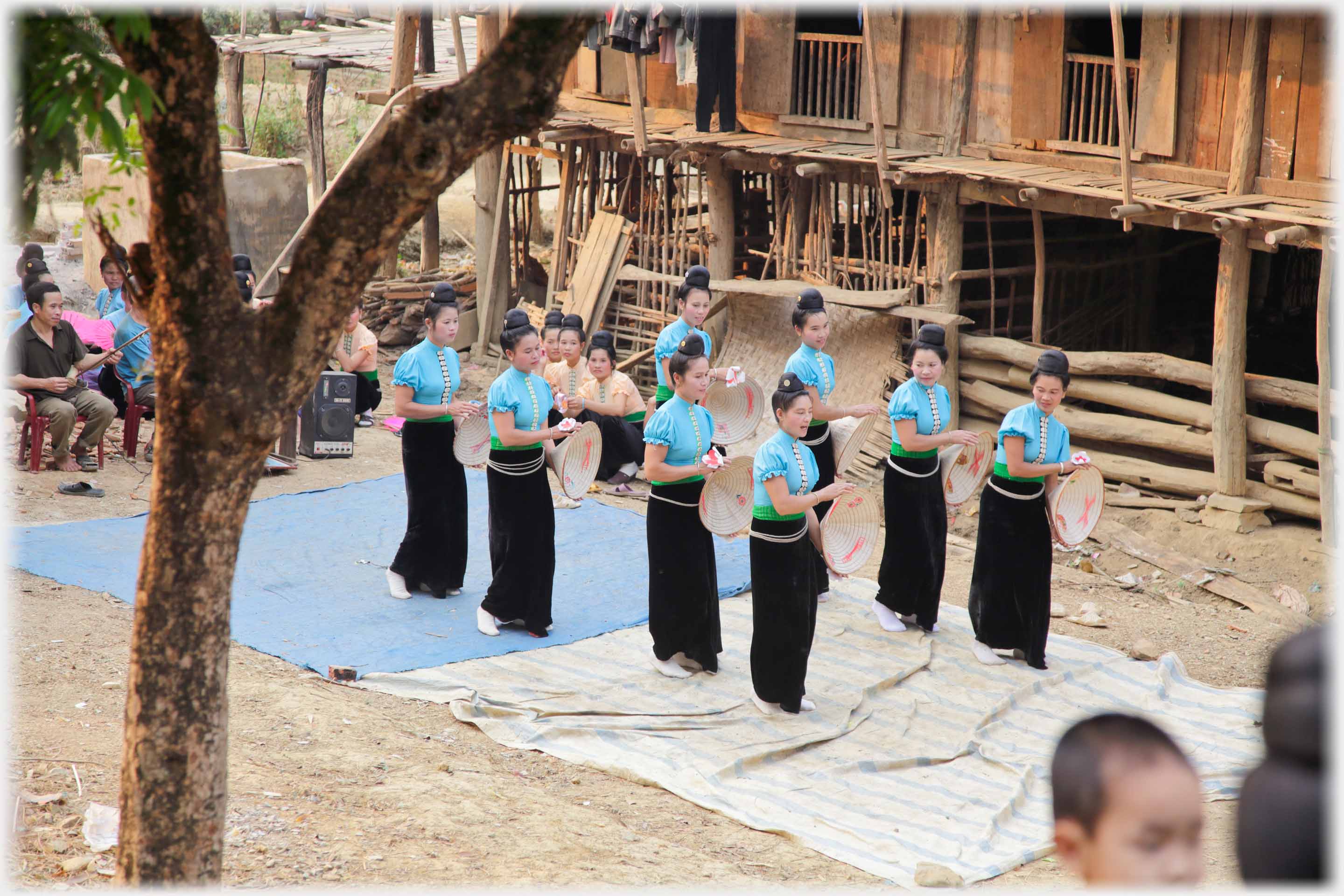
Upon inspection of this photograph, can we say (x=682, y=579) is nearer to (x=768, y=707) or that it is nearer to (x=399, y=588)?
(x=768, y=707)

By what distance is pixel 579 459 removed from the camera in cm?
782

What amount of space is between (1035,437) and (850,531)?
3.80 feet

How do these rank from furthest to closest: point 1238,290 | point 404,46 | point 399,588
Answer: point 404,46
point 1238,290
point 399,588

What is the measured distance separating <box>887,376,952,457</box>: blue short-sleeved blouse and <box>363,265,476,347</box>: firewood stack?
9218 millimetres

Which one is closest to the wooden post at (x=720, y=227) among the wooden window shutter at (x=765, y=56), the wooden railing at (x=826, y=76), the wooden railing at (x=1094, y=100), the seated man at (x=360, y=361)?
the wooden window shutter at (x=765, y=56)

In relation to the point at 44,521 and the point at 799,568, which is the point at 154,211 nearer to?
the point at 799,568

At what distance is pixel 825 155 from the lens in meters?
11.9

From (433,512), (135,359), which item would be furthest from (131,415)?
(433,512)

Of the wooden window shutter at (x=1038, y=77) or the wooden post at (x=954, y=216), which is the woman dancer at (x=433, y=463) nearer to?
the wooden post at (x=954, y=216)

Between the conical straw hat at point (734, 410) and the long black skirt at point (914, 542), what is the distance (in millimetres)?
1041

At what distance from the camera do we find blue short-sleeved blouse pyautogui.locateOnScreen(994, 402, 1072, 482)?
725 cm

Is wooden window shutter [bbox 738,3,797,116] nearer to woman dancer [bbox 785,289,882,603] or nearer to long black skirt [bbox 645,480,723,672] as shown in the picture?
woman dancer [bbox 785,289,882,603]

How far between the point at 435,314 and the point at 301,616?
77.6 inches

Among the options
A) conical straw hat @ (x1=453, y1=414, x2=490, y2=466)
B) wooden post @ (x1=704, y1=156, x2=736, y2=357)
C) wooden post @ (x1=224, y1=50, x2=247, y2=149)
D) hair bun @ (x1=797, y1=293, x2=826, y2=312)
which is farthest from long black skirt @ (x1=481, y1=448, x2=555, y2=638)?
wooden post @ (x1=224, y1=50, x2=247, y2=149)
